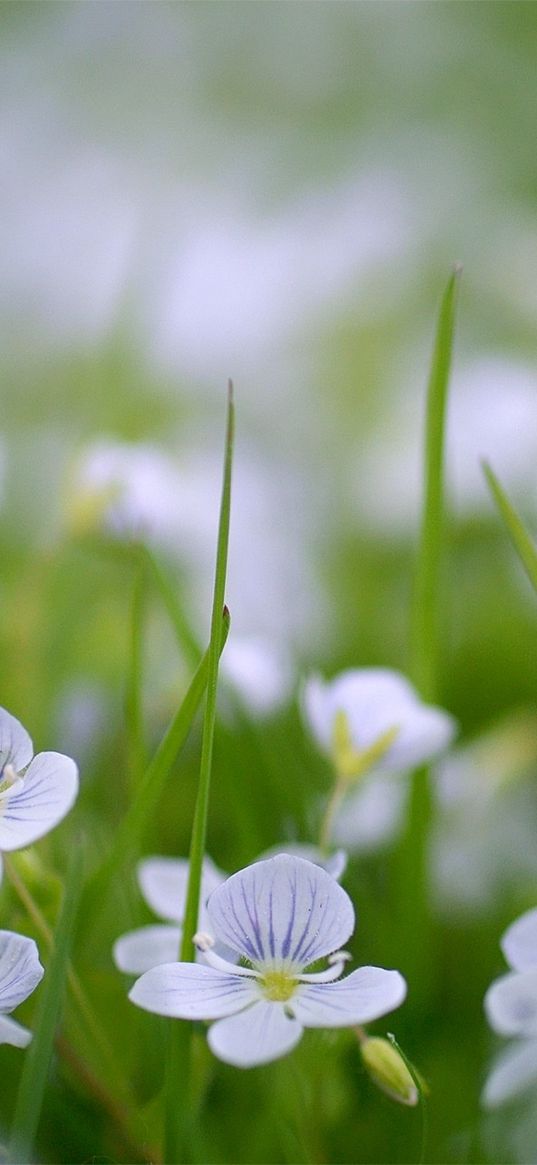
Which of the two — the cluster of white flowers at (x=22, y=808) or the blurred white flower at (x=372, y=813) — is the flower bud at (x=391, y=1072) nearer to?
the cluster of white flowers at (x=22, y=808)

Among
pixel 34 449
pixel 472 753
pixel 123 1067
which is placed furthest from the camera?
pixel 34 449

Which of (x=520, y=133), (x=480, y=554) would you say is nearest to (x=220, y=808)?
(x=480, y=554)

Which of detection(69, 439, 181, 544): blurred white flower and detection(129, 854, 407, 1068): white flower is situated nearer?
detection(129, 854, 407, 1068): white flower

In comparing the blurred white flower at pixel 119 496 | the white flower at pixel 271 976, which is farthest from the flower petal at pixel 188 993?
the blurred white flower at pixel 119 496

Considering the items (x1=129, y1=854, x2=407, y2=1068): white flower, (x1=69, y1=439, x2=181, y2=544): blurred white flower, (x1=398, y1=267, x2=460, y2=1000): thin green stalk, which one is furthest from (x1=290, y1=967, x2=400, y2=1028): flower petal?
(x1=69, y1=439, x2=181, y2=544): blurred white flower

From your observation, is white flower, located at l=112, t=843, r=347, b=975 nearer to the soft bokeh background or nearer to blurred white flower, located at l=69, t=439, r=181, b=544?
the soft bokeh background

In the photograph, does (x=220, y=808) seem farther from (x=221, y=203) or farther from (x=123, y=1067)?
(x=221, y=203)

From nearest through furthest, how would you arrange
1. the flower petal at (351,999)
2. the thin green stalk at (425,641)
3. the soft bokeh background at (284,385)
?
the flower petal at (351,999) → the thin green stalk at (425,641) → the soft bokeh background at (284,385)
